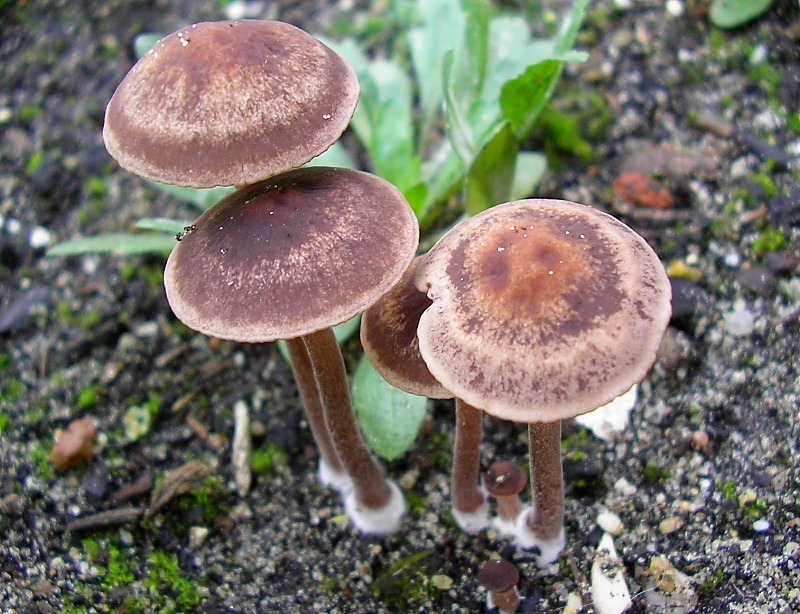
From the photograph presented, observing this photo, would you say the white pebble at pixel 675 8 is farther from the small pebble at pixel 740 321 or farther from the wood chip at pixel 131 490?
the wood chip at pixel 131 490

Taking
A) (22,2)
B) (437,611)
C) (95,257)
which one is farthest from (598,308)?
(22,2)

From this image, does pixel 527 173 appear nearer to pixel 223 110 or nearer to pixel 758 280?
pixel 758 280

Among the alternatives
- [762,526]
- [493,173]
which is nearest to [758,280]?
[762,526]

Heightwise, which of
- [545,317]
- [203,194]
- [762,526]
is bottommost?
[762,526]

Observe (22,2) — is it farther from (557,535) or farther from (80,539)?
(557,535)

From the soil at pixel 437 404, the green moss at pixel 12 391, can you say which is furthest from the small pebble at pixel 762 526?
the green moss at pixel 12 391
